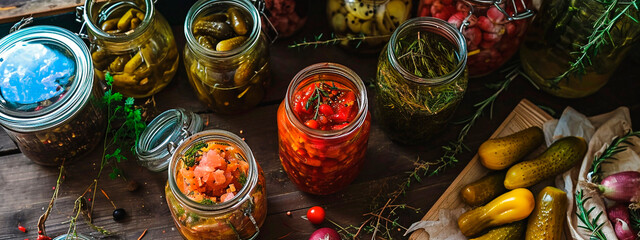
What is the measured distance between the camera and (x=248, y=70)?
1.50 metres

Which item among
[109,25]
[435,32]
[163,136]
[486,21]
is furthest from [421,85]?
[109,25]

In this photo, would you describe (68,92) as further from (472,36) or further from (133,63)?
(472,36)

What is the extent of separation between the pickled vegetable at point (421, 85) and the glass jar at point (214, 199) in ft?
Answer: 1.20

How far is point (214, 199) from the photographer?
1.34 m

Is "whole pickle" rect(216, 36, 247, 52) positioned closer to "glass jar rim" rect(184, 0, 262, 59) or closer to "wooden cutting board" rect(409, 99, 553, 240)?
"glass jar rim" rect(184, 0, 262, 59)

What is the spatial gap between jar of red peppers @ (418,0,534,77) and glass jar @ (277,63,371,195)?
319 millimetres

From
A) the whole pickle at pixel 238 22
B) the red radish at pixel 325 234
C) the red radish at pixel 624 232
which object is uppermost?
the whole pickle at pixel 238 22

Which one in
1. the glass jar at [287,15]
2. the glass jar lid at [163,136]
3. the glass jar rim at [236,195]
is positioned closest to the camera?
the glass jar rim at [236,195]

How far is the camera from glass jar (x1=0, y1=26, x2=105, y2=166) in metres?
1.39

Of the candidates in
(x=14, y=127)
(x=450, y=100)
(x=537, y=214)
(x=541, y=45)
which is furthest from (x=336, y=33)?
(x=14, y=127)

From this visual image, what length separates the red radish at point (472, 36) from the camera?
1.51 meters

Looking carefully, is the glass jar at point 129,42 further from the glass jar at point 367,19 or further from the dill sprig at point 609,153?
the dill sprig at point 609,153

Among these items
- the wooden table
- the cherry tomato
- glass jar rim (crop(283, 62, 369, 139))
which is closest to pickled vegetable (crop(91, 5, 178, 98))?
the wooden table

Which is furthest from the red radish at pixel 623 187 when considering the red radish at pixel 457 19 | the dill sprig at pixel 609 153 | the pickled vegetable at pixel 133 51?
the pickled vegetable at pixel 133 51
